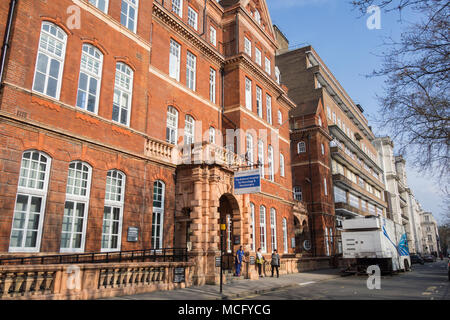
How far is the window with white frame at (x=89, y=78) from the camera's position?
1447 centimetres

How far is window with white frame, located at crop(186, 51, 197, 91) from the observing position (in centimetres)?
2220

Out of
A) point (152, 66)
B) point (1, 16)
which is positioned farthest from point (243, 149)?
point (1, 16)

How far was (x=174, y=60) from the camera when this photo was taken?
69.6ft

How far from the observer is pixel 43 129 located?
40.7 feet

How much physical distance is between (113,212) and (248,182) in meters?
6.32

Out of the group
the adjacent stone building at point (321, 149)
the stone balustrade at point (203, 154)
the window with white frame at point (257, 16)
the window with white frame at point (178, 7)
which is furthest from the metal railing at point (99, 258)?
the adjacent stone building at point (321, 149)

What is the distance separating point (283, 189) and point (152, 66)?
15972mm

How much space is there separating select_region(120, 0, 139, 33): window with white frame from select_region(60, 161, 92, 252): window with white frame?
312 inches

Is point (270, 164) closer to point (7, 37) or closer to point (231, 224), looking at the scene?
point (231, 224)

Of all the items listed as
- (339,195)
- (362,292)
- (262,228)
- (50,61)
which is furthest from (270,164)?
(339,195)

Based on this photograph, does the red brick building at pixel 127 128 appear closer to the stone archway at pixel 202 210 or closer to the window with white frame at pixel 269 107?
the stone archway at pixel 202 210

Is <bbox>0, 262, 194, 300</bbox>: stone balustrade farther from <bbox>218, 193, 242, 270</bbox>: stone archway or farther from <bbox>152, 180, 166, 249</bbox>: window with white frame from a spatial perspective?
<bbox>218, 193, 242, 270</bbox>: stone archway

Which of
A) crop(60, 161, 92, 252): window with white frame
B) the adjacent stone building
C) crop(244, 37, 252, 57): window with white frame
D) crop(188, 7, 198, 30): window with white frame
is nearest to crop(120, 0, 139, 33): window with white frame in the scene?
crop(188, 7, 198, 30): window with white frame

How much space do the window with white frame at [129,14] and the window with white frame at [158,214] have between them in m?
8.17
